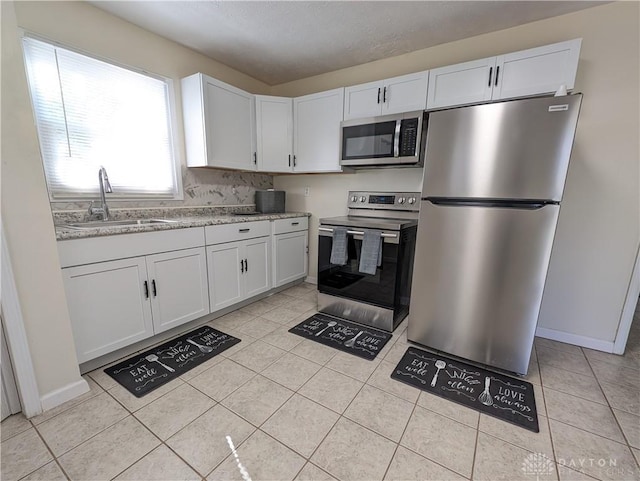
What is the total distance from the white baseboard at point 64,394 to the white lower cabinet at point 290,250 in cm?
169

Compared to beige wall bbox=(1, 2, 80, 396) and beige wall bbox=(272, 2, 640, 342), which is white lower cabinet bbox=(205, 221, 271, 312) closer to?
beige wall bbox=(1, 2, 80, 396)

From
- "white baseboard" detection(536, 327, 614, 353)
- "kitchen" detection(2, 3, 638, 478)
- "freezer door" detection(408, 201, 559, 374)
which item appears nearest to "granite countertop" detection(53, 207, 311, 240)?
"kitchen" detection(2, 3, 638, 478)

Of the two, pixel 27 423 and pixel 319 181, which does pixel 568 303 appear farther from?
pixel 27 423

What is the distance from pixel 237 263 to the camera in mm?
2521

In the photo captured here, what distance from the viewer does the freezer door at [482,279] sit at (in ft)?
5.28

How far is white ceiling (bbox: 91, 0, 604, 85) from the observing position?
1902 millimetres

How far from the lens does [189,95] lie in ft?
7.98

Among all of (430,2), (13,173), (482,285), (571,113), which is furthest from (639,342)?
(13,173)

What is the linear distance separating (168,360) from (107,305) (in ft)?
1.72

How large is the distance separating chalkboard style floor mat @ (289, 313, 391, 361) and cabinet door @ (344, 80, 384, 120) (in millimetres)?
1911

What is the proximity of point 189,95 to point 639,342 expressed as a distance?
168 inches

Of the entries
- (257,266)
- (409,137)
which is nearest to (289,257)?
(257,266)

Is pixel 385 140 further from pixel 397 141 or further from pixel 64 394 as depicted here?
pixel 64 394

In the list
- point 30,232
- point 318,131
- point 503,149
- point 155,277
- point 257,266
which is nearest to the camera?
point 30,232
